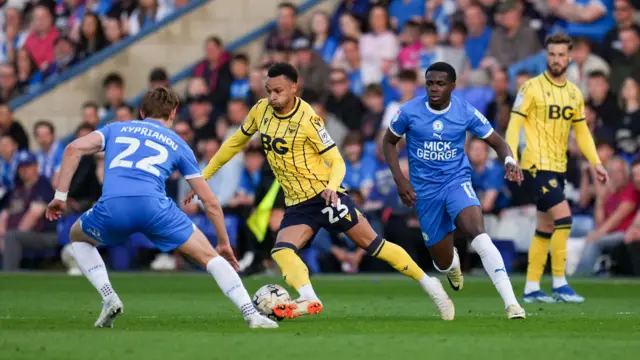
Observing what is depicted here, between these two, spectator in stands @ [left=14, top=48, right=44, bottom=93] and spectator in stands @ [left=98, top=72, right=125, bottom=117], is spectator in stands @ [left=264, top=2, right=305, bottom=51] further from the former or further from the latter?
spectator in stands @ [left=14, top=48, right=44, bottom=93]

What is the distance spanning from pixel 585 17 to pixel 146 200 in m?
12.2

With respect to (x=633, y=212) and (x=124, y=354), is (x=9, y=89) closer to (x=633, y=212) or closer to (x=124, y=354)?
(x=633, y=212)

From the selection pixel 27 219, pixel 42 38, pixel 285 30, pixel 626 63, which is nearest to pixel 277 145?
pixel 626 63

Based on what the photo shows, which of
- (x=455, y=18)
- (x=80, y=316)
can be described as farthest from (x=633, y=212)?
(x=80, y=316)

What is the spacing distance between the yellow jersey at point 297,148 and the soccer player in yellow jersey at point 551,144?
3.44 metres

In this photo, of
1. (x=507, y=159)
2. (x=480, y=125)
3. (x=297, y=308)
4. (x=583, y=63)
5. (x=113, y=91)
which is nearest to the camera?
(x=297, y=308)

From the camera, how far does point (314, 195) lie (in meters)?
11.9

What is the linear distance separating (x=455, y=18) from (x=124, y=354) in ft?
47.2

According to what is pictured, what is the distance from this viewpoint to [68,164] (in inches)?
403

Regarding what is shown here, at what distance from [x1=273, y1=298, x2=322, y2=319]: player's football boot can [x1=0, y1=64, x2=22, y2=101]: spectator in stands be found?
16.1 metres

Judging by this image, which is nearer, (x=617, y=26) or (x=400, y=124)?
(x=400, y=124)

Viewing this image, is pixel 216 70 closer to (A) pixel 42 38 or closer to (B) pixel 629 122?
(A) pixel 42 38

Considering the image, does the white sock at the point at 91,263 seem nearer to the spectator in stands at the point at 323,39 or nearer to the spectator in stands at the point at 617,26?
the spectator in stands at the point at 617,26

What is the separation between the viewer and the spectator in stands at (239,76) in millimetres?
23266
